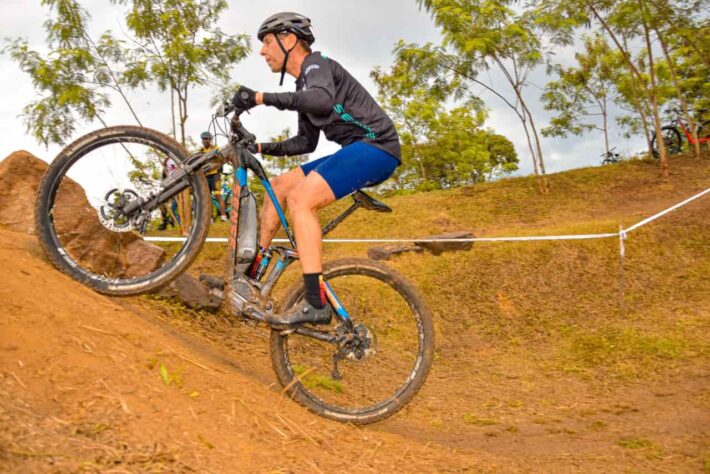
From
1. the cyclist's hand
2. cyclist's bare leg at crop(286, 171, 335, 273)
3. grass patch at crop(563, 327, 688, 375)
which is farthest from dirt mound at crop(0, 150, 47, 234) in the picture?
grass patch at crop(563, 327, 688, 375)

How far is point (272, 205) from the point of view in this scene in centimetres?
497

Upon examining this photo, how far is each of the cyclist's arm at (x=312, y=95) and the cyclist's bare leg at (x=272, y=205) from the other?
2.21 feet

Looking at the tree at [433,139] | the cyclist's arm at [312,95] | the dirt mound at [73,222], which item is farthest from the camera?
the tree at [433,139]

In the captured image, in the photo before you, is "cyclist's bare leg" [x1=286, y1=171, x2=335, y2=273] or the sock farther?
the sock

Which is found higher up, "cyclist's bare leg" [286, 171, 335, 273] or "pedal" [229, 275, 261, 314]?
"cyclist's bare leg" [286, 171, 335, 273]

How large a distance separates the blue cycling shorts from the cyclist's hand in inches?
26.7

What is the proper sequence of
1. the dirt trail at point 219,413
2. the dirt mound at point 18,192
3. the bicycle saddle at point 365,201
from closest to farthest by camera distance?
1. the dirt trail at point 219,413
2. the bicycle saddle at point 365,201
3. the dirt mound at point 18,192

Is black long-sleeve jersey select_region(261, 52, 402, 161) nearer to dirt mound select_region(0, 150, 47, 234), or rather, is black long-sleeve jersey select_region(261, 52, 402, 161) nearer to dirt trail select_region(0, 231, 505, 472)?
dirt trail select_region(0, 231, 505, 472)

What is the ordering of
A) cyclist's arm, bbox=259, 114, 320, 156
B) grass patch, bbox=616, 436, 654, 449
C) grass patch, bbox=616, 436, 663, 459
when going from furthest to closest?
grass patch, bbox=616, 436, 654, 449
grass patch, bbox=616, 436, 663, 459
cyclist's arm, bbox=259, 114, 320, 156

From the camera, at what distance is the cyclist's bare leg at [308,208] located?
4.58 metres

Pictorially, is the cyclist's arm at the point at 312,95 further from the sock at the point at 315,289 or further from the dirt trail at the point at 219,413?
the dirt trail at the point at 219,413

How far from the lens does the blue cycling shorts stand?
15.1 feet

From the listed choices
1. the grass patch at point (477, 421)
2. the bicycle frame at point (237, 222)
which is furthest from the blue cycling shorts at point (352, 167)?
the grass patch at point (477, 421)

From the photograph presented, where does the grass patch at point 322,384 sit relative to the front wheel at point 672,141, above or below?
below
